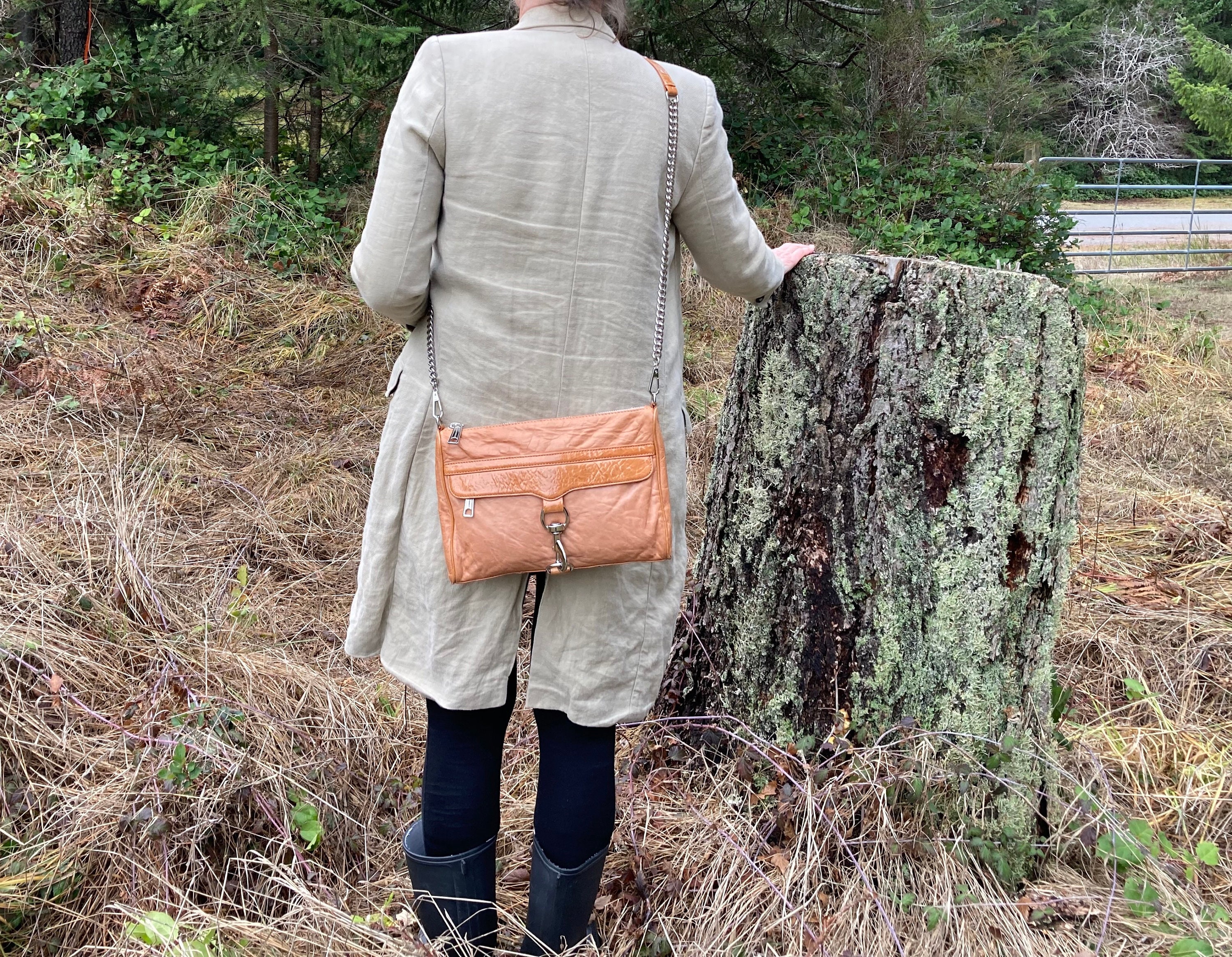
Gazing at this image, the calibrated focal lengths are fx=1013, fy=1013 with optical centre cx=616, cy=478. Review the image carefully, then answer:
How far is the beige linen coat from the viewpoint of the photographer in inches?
53.9

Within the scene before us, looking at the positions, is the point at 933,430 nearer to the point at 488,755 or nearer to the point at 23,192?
the point at 488,755

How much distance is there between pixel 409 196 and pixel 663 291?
1.30 feet

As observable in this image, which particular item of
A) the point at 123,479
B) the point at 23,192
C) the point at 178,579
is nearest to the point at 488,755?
the point at 178,579

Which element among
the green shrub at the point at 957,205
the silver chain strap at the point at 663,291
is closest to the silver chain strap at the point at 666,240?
the silver chain strap at the point at 663,291

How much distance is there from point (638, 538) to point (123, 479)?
2.37 m

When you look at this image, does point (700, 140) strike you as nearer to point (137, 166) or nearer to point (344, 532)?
point (344, 532)

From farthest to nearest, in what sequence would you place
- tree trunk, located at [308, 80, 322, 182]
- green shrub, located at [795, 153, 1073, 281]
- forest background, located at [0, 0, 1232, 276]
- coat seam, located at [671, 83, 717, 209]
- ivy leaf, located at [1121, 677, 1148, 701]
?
→ green shrub, located at [795, 153, 1073, 281], tree trunk, located at [308, 80, 322, 182], forest background, located at [0, 0, 1232, 276], ivy leaf, located at [1121, 677, 1148, 701], coat seam, located at [671, 83, 717, 209]

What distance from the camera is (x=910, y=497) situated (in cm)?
189

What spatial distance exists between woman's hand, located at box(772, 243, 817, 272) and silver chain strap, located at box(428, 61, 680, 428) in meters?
0.45

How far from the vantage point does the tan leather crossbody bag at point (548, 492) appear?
56.6 inches

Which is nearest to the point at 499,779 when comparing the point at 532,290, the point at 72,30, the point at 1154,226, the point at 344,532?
the point at 532,290

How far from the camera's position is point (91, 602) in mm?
2443

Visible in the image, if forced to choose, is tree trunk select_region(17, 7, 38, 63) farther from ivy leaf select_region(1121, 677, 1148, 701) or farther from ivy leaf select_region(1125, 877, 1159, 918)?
ivy leaf select_region(1125, 877, 1159, 918)

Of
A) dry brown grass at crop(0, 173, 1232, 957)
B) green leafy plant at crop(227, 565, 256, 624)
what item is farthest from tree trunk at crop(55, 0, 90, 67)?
green leafy plant at crop(227, 565, 256, 624)
